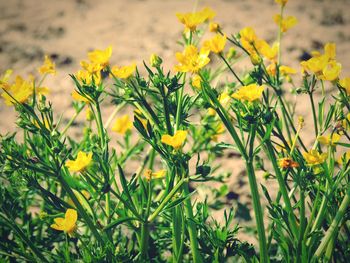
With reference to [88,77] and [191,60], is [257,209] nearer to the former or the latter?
[191,60]

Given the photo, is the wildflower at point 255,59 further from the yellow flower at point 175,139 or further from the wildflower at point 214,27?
the yellow flower at point 175,139

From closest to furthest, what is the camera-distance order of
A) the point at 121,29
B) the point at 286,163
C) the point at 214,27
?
the point at 286,163
the point at 214,27
the point at 121,29

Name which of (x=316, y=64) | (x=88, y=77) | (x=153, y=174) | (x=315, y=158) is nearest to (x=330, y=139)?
(x=315, y=158)

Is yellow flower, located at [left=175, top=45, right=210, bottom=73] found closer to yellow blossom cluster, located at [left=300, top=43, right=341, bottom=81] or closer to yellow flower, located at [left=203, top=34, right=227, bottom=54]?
yellow flower, located at [left=203, top=34, right=227, bottom=54]

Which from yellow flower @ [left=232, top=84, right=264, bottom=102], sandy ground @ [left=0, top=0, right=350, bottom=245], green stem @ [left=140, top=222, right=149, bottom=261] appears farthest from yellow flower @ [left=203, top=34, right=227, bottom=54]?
sandy ground @ [left=0, top=0, right=350, bottom=245]

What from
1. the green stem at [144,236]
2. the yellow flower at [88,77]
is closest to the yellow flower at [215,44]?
the yellow flower at [88,77]

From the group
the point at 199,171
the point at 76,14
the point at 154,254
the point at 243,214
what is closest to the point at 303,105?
the point at 243,214
